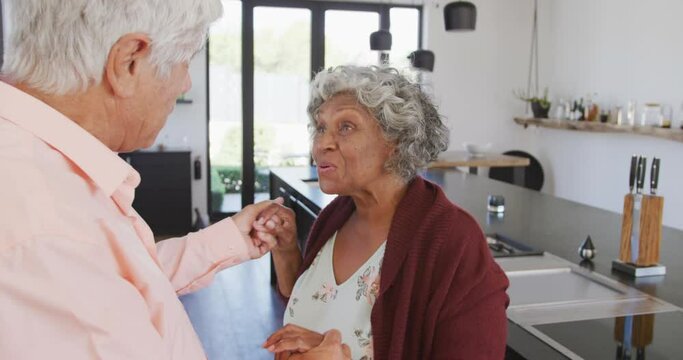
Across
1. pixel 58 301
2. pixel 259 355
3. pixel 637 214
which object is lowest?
pixel 259 355

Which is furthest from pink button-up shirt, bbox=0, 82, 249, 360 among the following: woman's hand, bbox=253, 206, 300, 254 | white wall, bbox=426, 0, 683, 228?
white wall, bbox=426, 0, 683, 228

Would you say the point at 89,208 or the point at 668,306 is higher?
the point at 89,208

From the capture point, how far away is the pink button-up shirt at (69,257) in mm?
690

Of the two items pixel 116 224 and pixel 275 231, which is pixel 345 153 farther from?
pixel 116 224

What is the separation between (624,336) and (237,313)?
3176 millimetres

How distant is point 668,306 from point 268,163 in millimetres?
5872


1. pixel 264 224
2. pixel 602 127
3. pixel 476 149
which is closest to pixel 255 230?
pixel 264 224

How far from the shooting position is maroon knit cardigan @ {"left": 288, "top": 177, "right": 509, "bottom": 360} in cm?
128

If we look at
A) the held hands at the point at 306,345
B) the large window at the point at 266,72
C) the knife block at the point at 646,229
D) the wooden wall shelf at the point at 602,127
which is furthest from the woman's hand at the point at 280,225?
the large window at the point at 266,72

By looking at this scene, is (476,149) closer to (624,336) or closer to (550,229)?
(550,229)

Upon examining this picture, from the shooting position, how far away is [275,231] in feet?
5.19

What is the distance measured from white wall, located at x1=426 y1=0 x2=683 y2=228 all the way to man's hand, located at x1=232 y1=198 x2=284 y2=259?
5.02m

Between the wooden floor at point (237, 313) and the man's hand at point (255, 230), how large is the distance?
86.1 inches

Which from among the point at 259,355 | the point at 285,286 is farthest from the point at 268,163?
the point at 285,286
